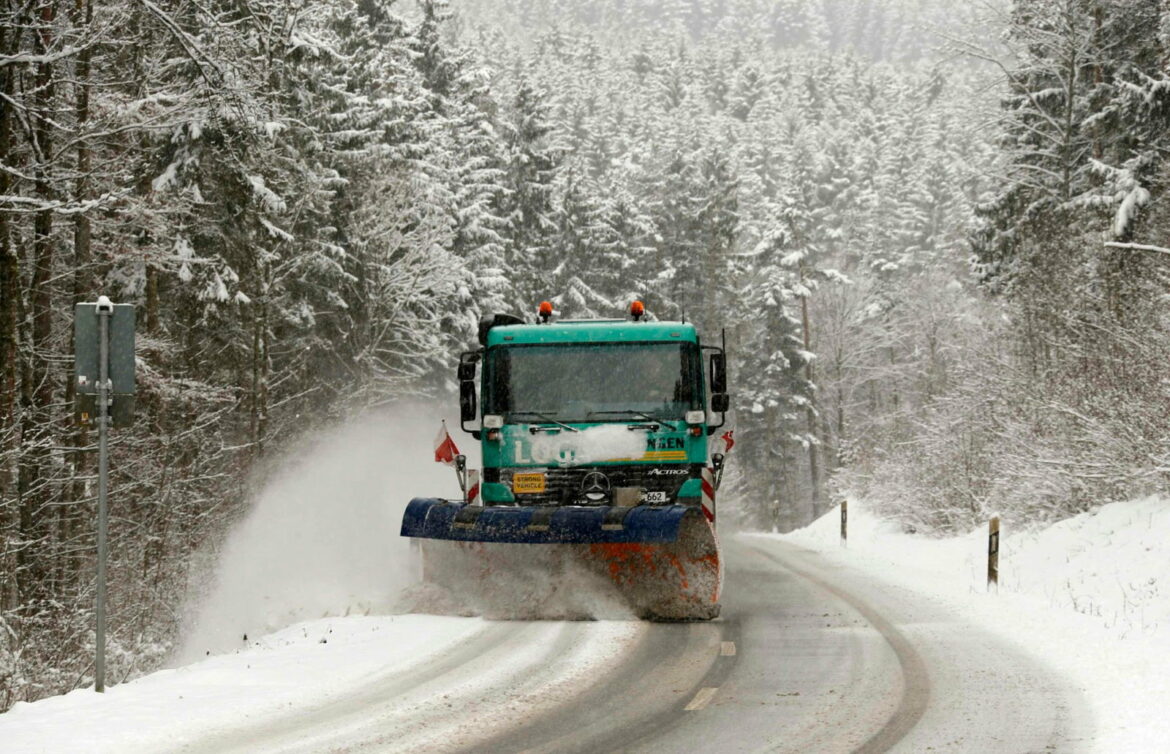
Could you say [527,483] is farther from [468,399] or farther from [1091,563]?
[1091,563]

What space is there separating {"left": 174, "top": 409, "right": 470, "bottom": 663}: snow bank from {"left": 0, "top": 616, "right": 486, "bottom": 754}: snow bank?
177 centimetres

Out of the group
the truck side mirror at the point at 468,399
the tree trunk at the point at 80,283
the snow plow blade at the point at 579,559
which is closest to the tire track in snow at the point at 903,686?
the snow plow blade at the point at 579,559

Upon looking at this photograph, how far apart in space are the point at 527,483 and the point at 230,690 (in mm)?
4835

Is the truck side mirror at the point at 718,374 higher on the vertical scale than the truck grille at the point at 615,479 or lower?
higher

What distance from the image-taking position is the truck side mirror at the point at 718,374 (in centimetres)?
1323

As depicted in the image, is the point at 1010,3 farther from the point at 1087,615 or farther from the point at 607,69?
the point at 607,69

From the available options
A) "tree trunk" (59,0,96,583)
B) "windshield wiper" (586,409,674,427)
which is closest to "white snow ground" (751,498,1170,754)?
"windshield wiper" (586,409,674,427)

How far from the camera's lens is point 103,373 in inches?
351

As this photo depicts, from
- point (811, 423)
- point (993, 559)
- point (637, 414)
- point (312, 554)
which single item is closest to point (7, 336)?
point (312, 554)

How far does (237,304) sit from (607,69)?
141875 millimetres

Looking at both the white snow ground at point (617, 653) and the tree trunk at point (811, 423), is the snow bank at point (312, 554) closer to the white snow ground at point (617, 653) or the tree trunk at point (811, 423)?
the white snow ground at point (617, 653)

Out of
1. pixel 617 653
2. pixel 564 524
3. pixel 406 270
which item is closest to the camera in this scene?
pixel 617 653

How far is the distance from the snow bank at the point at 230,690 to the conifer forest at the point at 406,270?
2298 mm

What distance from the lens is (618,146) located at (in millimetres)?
111438
